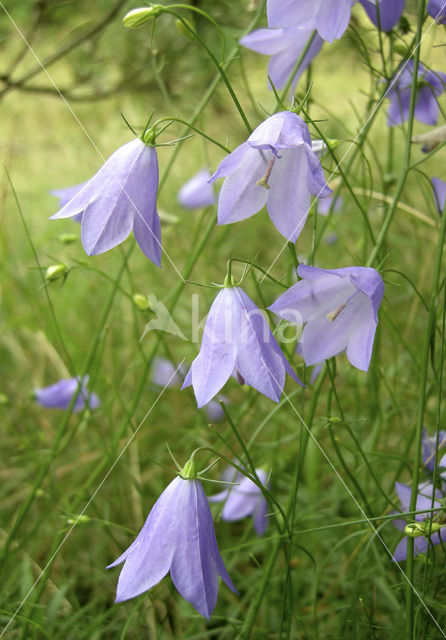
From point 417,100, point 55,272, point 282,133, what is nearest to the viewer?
point 282,133

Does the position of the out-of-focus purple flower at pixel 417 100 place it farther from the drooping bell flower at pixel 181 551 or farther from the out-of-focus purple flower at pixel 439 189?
the drooping bell flower at pixel 181 551

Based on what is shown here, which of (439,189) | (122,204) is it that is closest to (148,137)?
(122,204)

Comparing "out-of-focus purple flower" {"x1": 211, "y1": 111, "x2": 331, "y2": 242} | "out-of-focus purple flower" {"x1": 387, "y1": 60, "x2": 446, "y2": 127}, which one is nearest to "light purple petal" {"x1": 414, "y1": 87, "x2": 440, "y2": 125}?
"out-of-focus purple flower" {"x1": 387, "y1": 60, "x2": 446, "y2": 127}

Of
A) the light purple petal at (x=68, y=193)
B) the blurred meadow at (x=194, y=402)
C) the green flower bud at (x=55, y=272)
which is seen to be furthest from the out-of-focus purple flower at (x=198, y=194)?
the green flower bud at (x=55, y=272)

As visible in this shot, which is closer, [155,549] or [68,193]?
[155,549]

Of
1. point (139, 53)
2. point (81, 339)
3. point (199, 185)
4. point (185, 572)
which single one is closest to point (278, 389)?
→ point (185, 572)

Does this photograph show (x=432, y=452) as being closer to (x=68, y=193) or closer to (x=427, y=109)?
(x=427, y=109)
